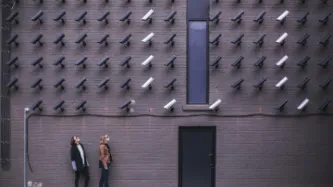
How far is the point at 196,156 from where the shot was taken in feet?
41.8

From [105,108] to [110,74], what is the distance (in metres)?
0.93

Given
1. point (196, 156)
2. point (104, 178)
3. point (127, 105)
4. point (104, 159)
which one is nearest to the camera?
point (104, 159)

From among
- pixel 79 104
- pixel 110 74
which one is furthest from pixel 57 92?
pixel 110 74

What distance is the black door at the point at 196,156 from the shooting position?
1266 cm

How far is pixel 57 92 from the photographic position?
41.2 feet

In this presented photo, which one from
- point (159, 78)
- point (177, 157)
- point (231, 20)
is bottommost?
point (177, 157)

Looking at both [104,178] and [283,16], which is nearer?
[104,178]

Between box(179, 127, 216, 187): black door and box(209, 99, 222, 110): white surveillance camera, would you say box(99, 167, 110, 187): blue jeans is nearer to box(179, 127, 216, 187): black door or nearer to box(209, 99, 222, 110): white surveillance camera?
box(179, 127, 216, 187): black door

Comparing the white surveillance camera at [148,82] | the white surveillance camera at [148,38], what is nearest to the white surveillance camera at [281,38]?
the white surveillance camera at [148,38]

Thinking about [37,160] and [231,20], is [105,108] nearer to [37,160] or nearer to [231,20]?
[37,160]

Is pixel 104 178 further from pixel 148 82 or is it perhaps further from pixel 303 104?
pixel 303 104

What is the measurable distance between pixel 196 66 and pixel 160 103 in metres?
1.43

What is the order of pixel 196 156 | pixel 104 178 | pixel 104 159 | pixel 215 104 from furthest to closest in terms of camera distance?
pixel 196 156
pixel 215 104
pixel 104 178
pixel 104 159

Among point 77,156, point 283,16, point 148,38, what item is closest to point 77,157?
point 77,156
